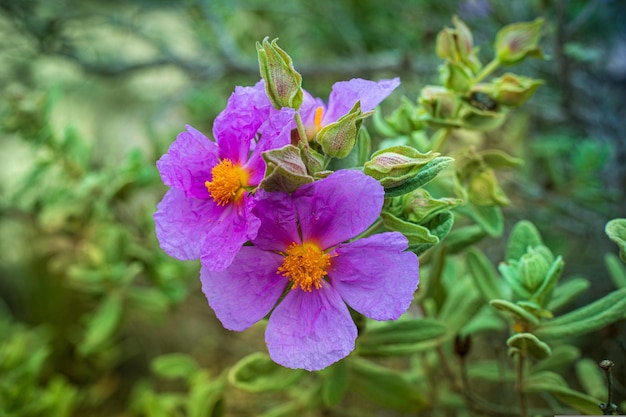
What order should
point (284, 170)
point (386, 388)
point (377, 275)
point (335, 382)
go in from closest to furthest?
point (284, 170)
point (377, 275)
point (335, 382)
point (386, 388)

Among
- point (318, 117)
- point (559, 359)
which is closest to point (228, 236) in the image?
point (318, 117)

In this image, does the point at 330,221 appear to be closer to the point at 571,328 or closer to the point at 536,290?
the point at 536,290

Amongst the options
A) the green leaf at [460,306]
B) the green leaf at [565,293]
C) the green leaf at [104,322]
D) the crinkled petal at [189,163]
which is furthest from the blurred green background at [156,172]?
the crinkled petal at [189,163]

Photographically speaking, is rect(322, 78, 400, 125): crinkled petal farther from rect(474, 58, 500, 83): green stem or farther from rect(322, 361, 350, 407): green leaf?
rect(322, 361, 350, 407): green leaf

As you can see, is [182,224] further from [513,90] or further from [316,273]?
[513,90]

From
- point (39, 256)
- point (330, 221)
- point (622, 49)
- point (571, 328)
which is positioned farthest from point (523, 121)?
point (39, 256)

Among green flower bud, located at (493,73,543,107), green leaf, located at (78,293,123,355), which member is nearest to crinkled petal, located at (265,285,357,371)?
green flower bud, located at (493,73,543,107)

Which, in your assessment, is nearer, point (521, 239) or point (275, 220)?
point (275, 220)
